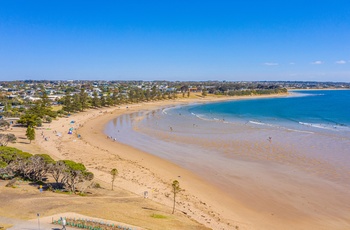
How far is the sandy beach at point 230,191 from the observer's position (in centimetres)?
2002

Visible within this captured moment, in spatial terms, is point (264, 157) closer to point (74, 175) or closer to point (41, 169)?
point (74, 175)

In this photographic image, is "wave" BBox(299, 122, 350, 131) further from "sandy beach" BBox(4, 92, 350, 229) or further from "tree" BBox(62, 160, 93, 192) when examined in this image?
"tree" BBox(62, 160, 93, 192)

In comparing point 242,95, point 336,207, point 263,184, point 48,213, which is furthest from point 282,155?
point 242,95

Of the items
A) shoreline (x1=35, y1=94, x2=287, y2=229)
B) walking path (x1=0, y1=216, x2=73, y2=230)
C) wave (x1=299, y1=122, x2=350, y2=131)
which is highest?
wave (x1=299, y1=122, x2=350, y2=131)

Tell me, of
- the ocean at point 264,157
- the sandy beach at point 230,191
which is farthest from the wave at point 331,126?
the sandy beach at point 230,191

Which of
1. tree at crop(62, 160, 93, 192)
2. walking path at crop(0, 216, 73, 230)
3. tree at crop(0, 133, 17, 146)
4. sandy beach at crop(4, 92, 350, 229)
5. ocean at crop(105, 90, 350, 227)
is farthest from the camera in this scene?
tree at crop(0, 133, 17, 146)

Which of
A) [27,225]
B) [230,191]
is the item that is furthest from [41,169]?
[230,191]

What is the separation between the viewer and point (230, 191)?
25.4 metres

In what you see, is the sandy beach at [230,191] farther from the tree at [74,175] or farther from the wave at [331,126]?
the wave at [331,126]

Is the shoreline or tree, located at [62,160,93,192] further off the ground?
tree, located at [62,160,93,192]

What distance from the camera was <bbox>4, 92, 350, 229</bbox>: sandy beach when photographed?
65.7ft

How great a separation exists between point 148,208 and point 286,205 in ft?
36.5

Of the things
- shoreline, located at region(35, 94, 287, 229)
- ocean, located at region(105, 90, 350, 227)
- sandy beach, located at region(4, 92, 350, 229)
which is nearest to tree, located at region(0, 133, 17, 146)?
sandy beach, located at region(4, 92, 350, 229)

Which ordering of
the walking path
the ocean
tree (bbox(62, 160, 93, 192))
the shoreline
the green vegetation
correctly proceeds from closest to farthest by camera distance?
the walking path → the shoreline → tree (bbox(62, 160, 93, 192)) → the green vegetation → the ocean
